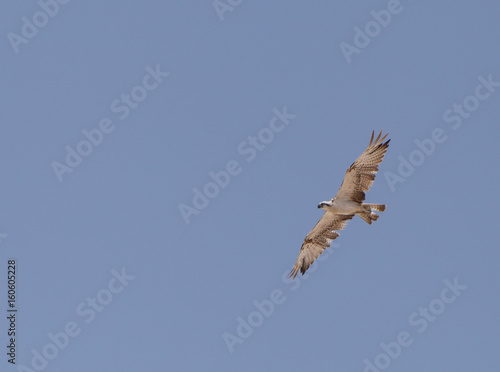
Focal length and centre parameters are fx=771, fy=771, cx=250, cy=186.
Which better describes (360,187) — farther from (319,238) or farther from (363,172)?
(319,238)

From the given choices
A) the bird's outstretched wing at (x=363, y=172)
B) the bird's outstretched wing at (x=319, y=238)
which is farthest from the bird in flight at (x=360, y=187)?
the bird's outstretched wing at (x=319, y=238)

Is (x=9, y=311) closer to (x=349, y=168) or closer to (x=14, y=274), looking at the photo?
(x=14, y=274)

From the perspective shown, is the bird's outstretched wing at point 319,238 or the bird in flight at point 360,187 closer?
the bird in flight at point 360,187

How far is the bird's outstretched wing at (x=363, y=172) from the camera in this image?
27578 millimetres

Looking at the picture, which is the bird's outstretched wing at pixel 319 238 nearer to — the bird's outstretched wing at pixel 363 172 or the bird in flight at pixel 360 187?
the bird in flight at pixel 360 187

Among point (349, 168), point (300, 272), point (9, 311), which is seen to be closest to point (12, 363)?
point (9, 311)

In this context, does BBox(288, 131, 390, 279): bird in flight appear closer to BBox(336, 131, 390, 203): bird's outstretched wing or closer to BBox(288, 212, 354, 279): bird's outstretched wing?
BBox(336, 131, 390, 203): bird's outstretched wing

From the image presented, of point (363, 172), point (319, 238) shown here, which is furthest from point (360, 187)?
point (319, 238)

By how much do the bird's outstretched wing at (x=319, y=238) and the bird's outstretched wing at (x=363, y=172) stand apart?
66.0 inches

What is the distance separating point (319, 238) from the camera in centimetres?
3091

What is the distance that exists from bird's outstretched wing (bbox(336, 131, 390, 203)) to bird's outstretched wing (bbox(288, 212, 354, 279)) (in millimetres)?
1675

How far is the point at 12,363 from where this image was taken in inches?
1097

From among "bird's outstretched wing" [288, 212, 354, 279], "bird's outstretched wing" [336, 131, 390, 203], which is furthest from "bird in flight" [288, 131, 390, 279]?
"bird's outstretched wing" [288, 212, 354, 279]

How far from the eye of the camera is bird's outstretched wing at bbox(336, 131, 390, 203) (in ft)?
90.5
